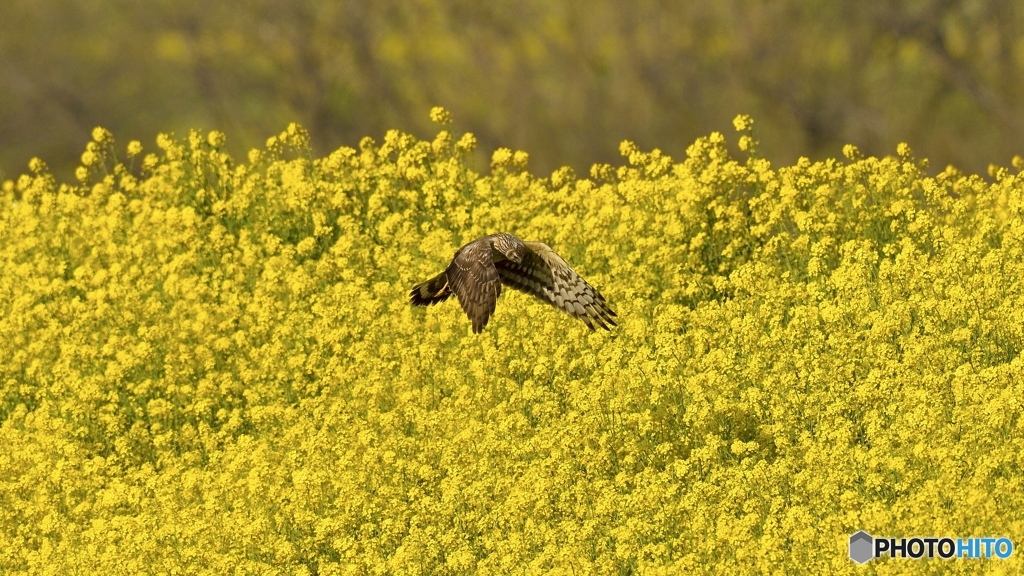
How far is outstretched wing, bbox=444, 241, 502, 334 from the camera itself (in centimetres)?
1120

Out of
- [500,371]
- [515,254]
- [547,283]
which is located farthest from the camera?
[500,371]

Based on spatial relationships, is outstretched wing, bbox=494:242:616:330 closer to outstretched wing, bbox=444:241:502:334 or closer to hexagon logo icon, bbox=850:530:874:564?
outstretched wing, bbox=444:241:502:334

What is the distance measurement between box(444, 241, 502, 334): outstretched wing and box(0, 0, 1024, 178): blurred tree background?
13170 mm

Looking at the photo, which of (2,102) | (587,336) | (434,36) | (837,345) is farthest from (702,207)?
(2,102)

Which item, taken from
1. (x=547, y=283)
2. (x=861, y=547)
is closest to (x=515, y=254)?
(x=547, y=283)

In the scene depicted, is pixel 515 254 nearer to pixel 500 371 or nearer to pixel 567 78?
pixel 500 371

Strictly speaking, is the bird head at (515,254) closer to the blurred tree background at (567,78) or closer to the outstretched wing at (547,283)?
the outstretched wing at (547,283)

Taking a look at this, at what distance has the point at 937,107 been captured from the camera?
25.3 meters

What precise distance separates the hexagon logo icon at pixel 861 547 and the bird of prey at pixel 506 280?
2425 millimetres

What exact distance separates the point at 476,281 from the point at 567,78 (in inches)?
674

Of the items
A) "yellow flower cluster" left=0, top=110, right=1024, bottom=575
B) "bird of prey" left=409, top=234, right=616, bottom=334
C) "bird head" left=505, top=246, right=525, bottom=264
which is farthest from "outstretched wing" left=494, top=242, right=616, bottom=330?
"bird head" left=505, top=246, right=525, bottom=264

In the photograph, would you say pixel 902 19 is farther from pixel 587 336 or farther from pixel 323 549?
pixel 323 549

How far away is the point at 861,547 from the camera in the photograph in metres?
9.84

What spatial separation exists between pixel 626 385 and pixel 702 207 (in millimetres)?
3213
